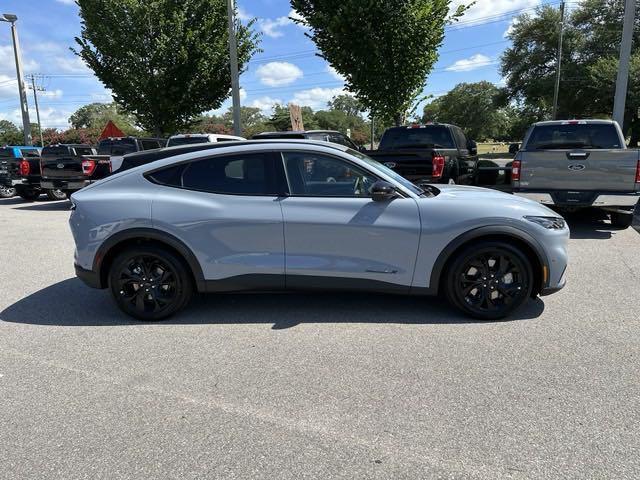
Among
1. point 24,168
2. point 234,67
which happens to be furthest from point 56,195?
point 234,67

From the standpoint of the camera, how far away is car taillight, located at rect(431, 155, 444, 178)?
898cm

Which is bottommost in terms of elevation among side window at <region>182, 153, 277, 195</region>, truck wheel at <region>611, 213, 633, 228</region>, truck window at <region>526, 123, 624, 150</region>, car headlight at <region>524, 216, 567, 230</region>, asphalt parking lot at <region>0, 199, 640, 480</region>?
asphalt parking lot at <region>0, 199, 640, 480</region>

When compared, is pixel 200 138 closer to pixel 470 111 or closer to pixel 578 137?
pixel 578 137

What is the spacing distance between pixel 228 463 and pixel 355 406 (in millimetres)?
881

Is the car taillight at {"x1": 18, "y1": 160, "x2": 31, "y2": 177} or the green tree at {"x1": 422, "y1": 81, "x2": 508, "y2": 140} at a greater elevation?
the green tree at {"x1": 422, "y1": 81, "x2": 508, "y2": 140}

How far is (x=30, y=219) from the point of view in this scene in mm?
11359

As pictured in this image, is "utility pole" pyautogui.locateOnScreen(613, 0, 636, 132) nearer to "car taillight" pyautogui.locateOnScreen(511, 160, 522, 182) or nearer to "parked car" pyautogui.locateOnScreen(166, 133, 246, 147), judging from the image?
"car taillight" pyautogui.locateOnScreen(511, 160, 522, 182)

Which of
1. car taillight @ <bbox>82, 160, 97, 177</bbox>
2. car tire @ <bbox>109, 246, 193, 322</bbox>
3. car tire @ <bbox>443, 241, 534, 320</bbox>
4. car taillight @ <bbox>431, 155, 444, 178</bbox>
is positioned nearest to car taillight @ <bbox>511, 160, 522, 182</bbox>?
car taillight @ <bbox>431, 155, 444, 178</bbox>

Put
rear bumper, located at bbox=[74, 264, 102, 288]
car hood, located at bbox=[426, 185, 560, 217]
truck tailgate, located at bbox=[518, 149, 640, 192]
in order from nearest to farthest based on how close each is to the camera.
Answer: car hood, located at bbox=[426, 185, 560, 217] < rear bumper, located at bbox=[74, 264, 102, 288] < truck tailgate, located at bbox=[518, 149, 640, 192]

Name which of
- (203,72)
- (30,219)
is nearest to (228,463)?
(30,219)

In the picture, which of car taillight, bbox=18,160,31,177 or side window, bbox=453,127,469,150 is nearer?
side window, bbox=453,127,469,150

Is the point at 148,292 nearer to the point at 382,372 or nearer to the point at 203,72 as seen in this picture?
the point at 382,372

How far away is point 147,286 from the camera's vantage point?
4.61 meters

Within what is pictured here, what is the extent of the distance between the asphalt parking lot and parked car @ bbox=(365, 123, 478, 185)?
14.1 ft
